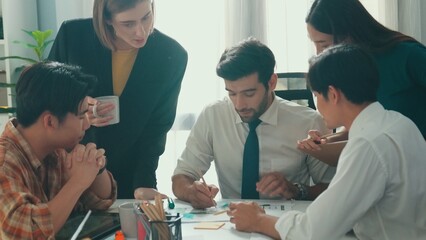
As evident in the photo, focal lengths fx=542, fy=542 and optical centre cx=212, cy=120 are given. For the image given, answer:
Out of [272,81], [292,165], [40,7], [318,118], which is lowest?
[292,165]

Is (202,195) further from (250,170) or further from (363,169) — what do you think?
(363,169)

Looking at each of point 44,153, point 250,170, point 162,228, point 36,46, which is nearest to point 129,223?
point 162,228

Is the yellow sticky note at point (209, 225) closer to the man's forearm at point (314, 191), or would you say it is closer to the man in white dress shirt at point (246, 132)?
the man in white dress shirt at point (246, 132)

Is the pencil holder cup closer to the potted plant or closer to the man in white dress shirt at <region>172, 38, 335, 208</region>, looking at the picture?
the man in white dress shirt at <region>172, 38, 335, 208</region>

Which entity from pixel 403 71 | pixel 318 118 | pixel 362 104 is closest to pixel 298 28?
pixel 318 118

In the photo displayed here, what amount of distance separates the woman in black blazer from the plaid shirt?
21.8 inches

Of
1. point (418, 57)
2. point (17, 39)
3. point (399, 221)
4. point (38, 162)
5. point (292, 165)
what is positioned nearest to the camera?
point (399, 221)

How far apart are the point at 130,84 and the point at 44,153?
26.0 inches

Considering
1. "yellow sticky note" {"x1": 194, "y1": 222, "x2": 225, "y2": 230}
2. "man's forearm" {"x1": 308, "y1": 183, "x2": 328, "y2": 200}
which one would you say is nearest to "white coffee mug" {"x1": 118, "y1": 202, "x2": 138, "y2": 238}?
"yellow sticky note" {"x1": 194, "y1": 222, "x2": 225, "y2": 230}

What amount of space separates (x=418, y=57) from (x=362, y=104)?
1.77 ft

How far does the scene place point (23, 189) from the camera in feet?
4.90

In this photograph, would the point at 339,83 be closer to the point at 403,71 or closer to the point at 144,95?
the point at 403,71

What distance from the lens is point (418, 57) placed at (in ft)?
6.33

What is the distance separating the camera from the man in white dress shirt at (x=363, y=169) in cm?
139
